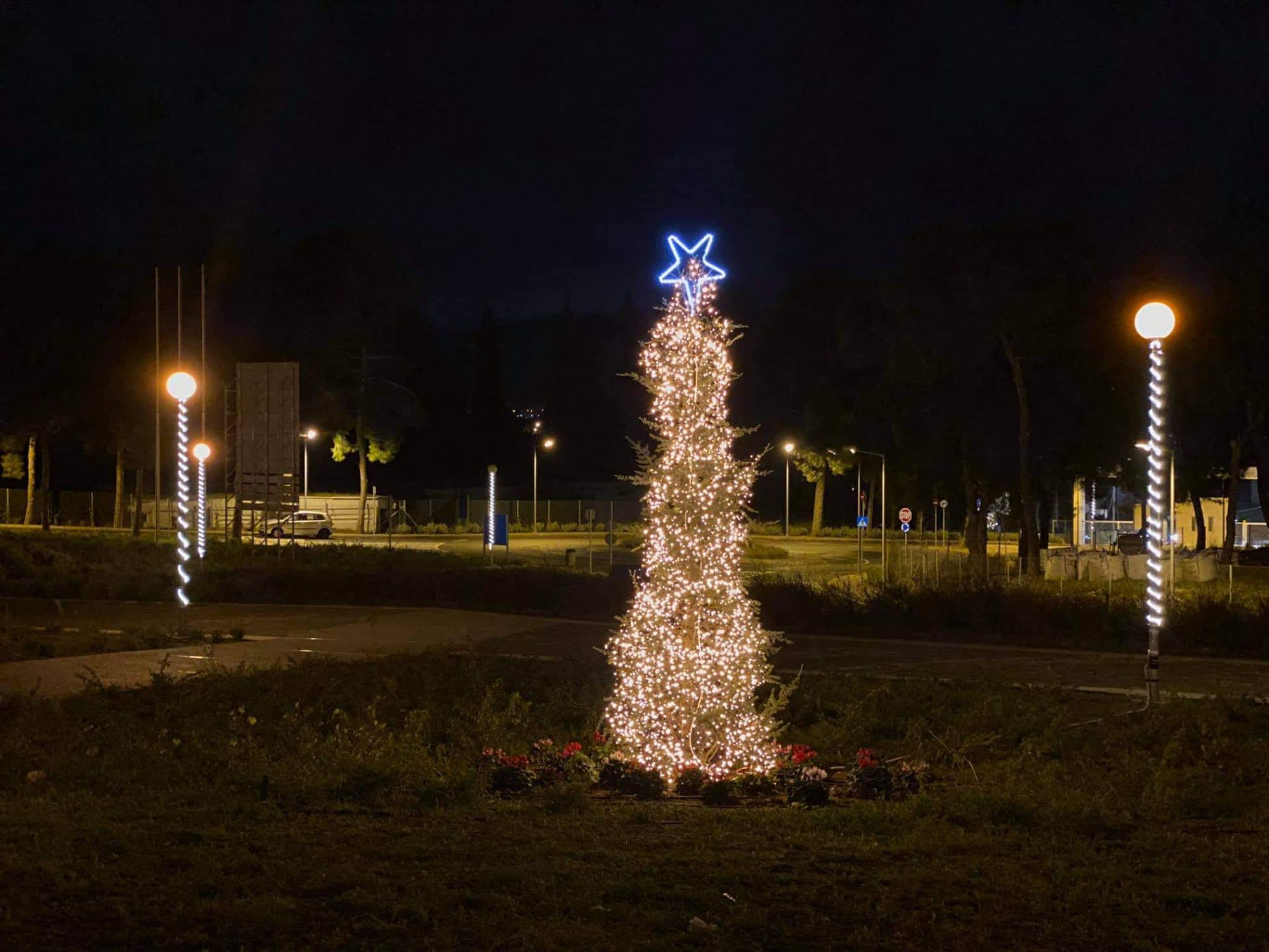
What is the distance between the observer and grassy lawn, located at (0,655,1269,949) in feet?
18.4

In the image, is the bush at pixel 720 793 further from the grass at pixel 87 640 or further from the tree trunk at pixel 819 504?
the tree trunk at pixel 819 504

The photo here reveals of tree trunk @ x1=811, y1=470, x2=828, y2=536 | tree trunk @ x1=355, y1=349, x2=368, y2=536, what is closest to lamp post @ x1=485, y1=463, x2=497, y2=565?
tree trunk @ x1=355, y1=349, x2=368, y2=536

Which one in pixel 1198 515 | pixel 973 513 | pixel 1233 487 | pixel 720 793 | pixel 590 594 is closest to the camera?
pixel 720 793

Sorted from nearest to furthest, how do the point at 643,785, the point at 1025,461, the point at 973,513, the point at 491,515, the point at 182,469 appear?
the point at 643,785
the point at 182,469
the point at 1025,461
the point at 491,515
the point at 973,513

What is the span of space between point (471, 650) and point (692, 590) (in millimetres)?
7940

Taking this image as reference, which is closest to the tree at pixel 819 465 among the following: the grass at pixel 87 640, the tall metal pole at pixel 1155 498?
the grass at pixel 87 640

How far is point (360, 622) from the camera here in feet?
74.5

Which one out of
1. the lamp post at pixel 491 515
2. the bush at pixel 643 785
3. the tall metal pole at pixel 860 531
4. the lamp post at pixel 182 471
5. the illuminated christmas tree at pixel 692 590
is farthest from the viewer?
the lamp post at pixel 491 515

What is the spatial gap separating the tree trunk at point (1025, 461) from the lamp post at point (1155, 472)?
21718mm

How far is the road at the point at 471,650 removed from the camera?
613 inches

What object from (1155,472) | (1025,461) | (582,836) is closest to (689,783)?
(582,836)

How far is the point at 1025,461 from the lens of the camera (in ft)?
122

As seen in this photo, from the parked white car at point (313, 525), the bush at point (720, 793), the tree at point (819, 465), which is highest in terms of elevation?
the tree at point (819, 465)

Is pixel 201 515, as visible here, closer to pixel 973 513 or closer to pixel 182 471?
pixel 182 471
